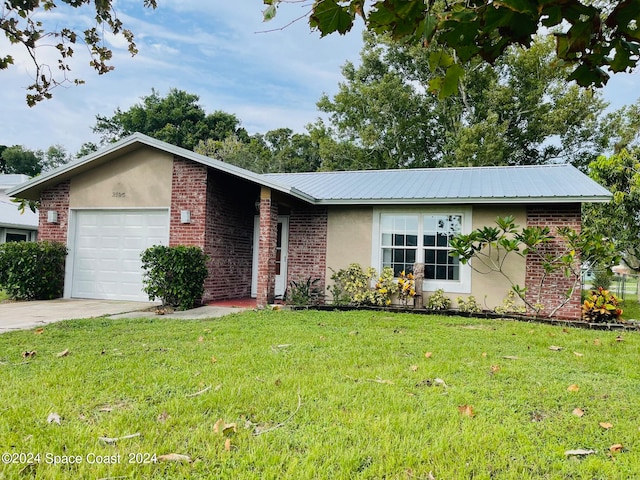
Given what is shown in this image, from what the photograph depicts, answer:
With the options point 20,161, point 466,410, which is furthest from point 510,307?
point 20,161

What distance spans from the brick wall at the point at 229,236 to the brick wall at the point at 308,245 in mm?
1390

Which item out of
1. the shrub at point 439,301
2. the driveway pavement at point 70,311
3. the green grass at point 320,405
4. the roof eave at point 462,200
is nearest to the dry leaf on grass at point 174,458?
the green grass at point 320,405

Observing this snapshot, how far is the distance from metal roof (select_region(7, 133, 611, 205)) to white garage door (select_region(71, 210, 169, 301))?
56.6 inches

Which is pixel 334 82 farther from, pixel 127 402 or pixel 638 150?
pixel 127 402

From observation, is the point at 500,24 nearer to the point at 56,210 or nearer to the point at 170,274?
the point at 170,274

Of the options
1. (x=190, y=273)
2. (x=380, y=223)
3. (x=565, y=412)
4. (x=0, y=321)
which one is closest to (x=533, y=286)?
(x=380, y=223)

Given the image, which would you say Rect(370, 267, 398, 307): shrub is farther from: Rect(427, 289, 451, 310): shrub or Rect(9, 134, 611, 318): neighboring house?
Rect(427, 289, 451, 310): shrub

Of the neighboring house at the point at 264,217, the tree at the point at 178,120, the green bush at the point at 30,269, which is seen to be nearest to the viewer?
the neighboring house at the point at 264,217

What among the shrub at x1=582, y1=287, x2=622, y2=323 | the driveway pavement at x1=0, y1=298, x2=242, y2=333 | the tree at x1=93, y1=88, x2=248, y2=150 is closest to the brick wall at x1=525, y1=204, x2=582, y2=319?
the shrub at x1=582, y1=287, x2=622, y2=323

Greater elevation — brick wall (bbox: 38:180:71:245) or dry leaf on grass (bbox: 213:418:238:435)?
brick wall (bbox: 38:180:71:245)

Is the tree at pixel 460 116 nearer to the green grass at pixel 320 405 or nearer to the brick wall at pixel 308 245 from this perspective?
the brick wall at pixel 308 245

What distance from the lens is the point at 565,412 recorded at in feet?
11.0

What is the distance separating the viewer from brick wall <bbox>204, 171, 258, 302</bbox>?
10.2m

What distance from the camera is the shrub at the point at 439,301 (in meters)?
9.35
